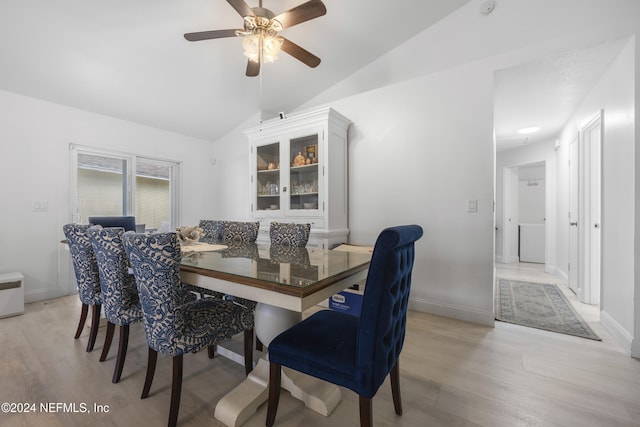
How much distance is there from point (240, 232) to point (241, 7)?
67.9 inches

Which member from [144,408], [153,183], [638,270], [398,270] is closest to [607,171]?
[638,270]

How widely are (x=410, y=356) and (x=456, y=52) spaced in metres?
2.71

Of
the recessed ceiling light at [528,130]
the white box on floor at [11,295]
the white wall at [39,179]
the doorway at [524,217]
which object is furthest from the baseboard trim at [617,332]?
the white wall at [39,179]

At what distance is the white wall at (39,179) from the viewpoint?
9.40ft

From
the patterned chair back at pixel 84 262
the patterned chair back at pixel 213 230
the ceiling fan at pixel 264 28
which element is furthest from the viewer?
the patterned chair back at pixel 213 230

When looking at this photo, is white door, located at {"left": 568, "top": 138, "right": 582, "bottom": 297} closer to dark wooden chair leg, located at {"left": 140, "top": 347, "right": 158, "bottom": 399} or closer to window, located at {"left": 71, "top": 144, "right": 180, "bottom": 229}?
dark wooden chair leg, located at {"left": 140, "top": 347, "right": 158, "bottom": 399}

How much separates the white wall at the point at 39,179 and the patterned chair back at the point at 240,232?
218 centimetres

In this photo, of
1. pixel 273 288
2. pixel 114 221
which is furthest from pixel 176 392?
pixel 114 221

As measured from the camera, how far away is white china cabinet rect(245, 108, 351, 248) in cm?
295

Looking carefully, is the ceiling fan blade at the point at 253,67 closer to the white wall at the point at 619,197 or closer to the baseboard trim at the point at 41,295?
the white wall at the point at 619,197

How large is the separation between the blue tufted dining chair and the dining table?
0.59 feet

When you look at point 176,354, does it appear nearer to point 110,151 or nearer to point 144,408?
point 144,408

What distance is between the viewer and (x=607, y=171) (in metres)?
2.23

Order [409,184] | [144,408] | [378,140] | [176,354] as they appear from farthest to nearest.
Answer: [378,140]
[409,184]
[144,408]
[176,354]
